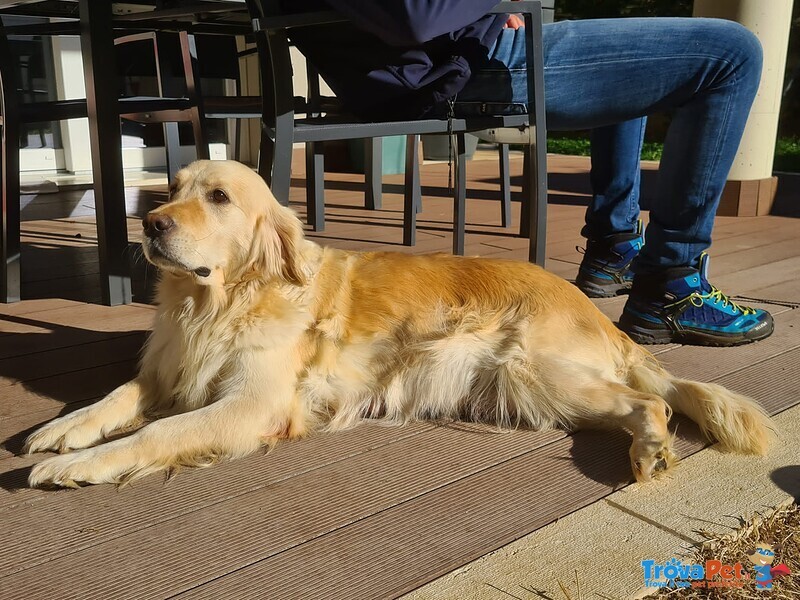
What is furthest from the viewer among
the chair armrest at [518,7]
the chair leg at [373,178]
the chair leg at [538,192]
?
the chair leg at [373,178]

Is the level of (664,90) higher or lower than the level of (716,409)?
higher

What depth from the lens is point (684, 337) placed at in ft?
9.43

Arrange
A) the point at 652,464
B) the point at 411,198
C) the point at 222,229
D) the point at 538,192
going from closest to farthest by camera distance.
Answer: the point at 652,464 → the point at 222,229 → the point at 538,192 → the point at 411,198

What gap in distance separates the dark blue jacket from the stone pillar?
12.4ft

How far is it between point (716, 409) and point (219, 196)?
1449mm

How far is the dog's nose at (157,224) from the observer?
6.53 feet

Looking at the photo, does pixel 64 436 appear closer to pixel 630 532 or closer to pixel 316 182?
pixel 630 532

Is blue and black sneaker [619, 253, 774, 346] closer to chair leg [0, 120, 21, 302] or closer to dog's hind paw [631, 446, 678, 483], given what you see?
dog's hind paw [631, 446, 678, 483]

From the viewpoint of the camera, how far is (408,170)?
474 cm

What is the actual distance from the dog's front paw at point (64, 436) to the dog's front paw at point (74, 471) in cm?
16

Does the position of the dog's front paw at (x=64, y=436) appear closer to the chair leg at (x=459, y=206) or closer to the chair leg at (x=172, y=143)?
the chair leg at (x=459, y=206)

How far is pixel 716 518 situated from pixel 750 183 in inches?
192

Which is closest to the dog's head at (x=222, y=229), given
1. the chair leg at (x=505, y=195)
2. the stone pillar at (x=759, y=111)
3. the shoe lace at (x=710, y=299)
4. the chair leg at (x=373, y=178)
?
the shoe lace at (x=710, y=299)
